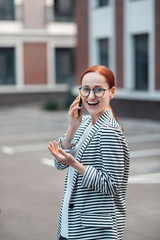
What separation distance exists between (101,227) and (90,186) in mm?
259

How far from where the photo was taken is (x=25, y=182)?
893 cm

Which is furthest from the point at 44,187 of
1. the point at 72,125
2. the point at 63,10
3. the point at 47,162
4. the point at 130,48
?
the point at 63,10

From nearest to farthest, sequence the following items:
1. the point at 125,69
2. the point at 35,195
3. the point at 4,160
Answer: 1. the point at 35,195
2. the point at 4,160
3. the point at 125,69

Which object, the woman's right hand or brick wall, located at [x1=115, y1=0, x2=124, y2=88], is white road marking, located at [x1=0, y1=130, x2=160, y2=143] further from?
the woman's right hand

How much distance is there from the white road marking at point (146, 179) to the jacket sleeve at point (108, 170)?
19.6 feet

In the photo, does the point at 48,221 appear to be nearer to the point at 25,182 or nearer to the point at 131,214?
the point at 131,214

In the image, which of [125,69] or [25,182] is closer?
[25,182]

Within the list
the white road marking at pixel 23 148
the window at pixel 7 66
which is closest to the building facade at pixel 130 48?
the white road marking at pixel 23 148

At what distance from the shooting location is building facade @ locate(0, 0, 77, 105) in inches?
1180

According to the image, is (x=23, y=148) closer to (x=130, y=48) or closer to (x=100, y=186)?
(x=130, y=48)

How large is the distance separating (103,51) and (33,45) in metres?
9.86

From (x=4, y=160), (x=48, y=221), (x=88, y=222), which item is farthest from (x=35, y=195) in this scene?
(x=88, y=222)

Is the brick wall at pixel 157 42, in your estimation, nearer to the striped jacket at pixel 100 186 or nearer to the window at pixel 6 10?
the window at pixel 6 10

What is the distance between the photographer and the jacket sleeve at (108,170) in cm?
280
